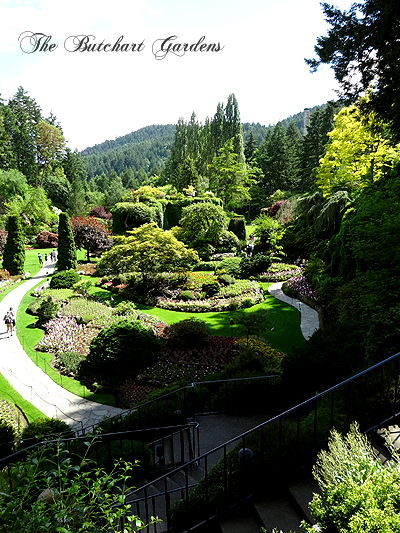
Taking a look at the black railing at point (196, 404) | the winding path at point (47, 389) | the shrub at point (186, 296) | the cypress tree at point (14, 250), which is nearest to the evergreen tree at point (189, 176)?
the cypress tree at point (14, 250)

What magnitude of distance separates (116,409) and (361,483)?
804 cm

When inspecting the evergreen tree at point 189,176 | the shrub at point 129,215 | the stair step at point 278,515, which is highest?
the evergreen tree at point 189,176

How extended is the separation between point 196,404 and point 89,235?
22.4m

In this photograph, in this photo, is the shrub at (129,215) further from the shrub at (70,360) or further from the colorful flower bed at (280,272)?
the shrub at (70,360)

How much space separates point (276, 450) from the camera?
411cm

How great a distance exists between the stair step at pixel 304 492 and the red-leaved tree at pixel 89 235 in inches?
1005

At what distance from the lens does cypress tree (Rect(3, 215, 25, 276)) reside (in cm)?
2511

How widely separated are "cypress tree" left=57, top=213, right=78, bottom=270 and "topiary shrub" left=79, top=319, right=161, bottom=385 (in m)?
16.6

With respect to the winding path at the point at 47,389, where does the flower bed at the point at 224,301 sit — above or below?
above

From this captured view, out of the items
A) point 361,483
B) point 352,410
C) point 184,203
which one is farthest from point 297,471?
point 184,203

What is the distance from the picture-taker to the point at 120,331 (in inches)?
414

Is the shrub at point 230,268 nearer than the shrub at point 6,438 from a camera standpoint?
No

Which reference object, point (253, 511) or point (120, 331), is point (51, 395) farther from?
point (253, 511)

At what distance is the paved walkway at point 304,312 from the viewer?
560 inches
